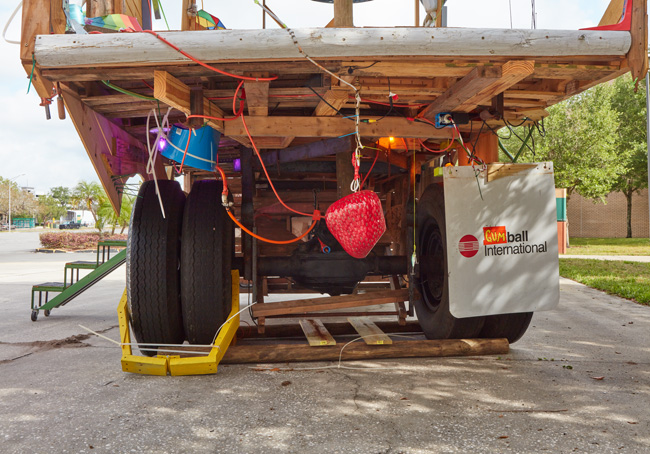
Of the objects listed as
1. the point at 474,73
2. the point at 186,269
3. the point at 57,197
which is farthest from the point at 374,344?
the point at 57,197

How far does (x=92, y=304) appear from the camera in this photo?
782 cm

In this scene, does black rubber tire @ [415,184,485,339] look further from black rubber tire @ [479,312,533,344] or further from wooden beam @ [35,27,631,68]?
wooden beam @ [35,27,631,68]

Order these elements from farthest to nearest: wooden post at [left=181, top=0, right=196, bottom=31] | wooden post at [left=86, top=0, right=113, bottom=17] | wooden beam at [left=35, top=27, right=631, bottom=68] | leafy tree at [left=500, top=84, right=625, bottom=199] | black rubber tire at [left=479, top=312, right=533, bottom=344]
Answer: leafy tree at [left=500, top=84, right=625, bottom=199]
black rubber tire at [left=479, top=312, right=533, bottom=344]
wooden post at [left=181, top=0, right=196, bottom=31]
wooden post at [left=86, top=0, right=113, bottom=17]
wooden beam at [left=35, top=27, right=631, bottom=68]

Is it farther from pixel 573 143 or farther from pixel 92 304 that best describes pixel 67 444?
pixel 573 143

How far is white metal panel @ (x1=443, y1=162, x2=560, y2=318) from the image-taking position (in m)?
3.82

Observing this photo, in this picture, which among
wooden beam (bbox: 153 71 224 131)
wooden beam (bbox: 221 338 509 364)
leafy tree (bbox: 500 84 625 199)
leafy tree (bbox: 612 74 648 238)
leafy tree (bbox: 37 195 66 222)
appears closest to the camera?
wooden beam (bbox: 153 71 224 131)

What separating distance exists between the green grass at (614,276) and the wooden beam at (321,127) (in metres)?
5.26

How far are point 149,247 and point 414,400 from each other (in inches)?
87.8

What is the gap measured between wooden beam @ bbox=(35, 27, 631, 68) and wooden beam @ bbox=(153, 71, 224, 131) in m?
0.25

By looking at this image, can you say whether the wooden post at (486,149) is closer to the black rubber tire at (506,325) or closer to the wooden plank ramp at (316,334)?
the black rubber tire at (506,325)

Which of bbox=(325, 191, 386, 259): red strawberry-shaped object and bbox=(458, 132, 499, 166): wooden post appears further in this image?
bbox=(458, 132, 499, 166): wooden post

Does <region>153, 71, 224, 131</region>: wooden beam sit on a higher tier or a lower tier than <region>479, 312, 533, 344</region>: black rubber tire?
higher

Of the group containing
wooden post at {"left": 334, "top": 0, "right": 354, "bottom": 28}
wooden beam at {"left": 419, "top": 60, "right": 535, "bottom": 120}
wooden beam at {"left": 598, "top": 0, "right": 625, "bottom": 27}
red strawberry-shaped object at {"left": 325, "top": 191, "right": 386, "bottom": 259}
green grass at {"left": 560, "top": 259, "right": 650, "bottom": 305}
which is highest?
wooden post at {"left": 334, "top": 0, "right": 354, "bottom": 28}

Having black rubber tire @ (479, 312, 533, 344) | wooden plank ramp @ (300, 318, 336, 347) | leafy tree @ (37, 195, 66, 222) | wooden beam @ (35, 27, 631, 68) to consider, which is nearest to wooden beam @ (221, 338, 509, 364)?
wooden plank ramp @ (300, 318, 336, 347)
